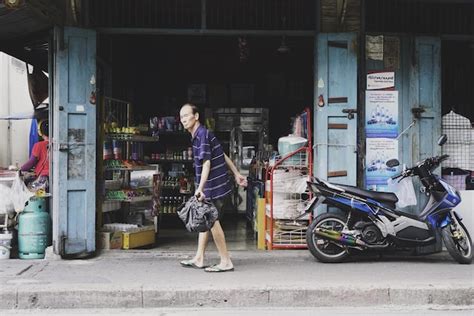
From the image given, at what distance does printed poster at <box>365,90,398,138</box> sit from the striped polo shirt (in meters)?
2.19

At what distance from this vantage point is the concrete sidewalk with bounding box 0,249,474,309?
569 cm

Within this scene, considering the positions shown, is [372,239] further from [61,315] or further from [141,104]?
[141,104]

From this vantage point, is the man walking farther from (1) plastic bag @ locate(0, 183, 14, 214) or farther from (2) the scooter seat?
(1) plastic bag @ locate(0, 183, 14, 214)

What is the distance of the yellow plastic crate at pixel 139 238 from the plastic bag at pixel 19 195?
139 cm

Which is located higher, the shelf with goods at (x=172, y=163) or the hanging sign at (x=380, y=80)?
the hanging sign at (x=380, y=80)

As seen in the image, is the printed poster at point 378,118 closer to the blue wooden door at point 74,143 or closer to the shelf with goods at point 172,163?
the blue wooden door at point 74,143

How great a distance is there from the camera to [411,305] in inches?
228

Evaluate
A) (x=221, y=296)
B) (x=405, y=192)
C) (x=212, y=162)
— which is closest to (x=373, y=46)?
(x=405, y=192)

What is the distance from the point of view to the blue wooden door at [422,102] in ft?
24.8

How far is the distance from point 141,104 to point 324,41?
18.8 ft

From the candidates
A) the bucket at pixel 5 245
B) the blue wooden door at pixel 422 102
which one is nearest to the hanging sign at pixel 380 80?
the blue wooden door at pixel 422 102

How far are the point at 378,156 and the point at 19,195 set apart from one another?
4828 millimetres

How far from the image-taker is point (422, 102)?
24.8 feet

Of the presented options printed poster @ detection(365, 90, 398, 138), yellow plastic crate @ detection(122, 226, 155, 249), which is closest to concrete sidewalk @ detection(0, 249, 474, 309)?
yellow plastic crate @ detection(122, 226, 155, 249)
